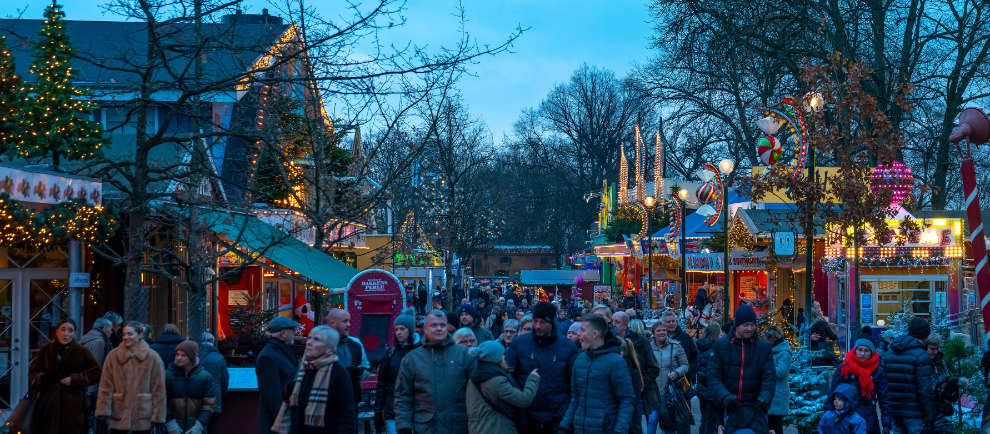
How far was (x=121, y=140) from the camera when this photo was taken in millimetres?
18219

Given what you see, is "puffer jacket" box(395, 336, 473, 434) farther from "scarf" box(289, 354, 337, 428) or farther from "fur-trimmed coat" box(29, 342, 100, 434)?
"fur-trimmed coat" box(29, 342, 100, 434)

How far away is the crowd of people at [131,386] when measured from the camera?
9508mm

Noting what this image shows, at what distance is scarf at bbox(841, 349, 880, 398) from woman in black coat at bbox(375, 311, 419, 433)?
3879 mm

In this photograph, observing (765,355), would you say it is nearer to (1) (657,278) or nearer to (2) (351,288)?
(2) (351,288)

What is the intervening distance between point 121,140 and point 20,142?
5.77m

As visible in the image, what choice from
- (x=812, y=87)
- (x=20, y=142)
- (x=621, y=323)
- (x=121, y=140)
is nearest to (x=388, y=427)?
(x=621, y=323)

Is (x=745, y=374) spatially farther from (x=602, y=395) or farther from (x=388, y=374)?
(x=388, y=374)

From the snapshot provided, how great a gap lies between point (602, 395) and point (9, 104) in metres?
8.03

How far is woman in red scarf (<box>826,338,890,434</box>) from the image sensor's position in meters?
10.1

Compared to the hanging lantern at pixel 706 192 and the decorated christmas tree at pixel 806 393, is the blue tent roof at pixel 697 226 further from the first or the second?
the decorated christmas tree at pixel 806 393

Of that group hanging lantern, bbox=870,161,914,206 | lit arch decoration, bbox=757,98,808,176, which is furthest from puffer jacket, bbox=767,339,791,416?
hanging lantern, bbox=870,161,914,206

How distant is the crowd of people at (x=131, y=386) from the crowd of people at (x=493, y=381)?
0.01 metres

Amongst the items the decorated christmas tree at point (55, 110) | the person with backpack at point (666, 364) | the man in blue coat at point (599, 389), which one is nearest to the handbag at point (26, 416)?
the decorated christmas tree at point (55, 110)

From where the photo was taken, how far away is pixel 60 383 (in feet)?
34.4
